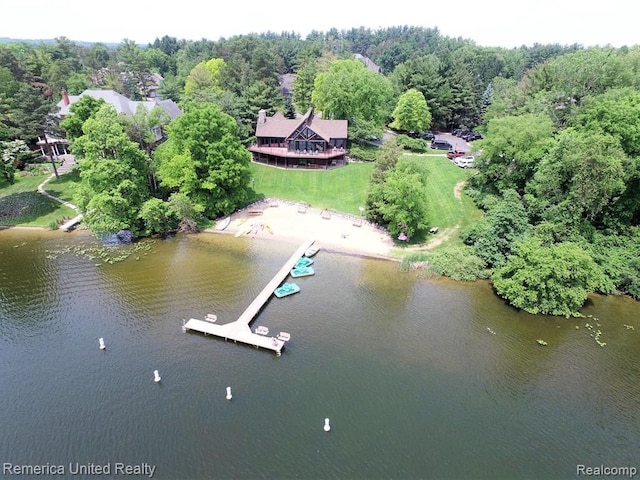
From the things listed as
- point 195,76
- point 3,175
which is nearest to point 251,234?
point 3,175

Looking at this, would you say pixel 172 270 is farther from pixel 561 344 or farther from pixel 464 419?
pixel 561 344

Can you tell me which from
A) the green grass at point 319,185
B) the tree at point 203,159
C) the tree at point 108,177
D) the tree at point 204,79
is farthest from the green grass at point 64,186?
the tree at point 204,79

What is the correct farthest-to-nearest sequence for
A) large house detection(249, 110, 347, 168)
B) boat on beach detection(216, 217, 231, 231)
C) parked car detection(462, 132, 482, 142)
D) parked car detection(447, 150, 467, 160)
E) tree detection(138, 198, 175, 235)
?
parked car detection(462, 132, 482, 142) → parked car detection(447, 150, 467, 160) → large house detection(249, 110, 347, 168) → boat on beach detection(216, 217, 231, 231) → tree detection(138, 198, 175, 235)

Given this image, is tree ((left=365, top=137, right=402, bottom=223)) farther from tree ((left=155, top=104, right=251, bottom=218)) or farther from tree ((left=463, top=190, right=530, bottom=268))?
tree ((left=155, top=104, right=251, bottom=218))

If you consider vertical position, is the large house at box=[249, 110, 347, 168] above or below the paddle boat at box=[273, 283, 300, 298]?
above

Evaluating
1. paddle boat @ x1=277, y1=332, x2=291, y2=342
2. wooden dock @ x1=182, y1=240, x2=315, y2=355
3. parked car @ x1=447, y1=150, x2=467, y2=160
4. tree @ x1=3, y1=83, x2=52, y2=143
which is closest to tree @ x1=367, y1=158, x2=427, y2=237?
wooden dock @ x1=182, y1=240, x2=315, y2=355

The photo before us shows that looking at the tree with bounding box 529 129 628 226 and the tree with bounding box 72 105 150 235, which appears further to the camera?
the tree with bounding box 72 105 150 235
